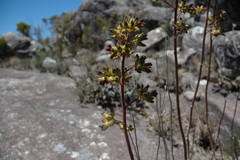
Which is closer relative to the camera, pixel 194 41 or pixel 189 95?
pixel 189 95

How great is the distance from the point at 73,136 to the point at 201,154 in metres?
1.53

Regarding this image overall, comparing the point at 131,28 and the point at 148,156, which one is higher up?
the point at 131,28

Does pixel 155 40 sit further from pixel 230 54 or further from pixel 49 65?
pixel 49 65

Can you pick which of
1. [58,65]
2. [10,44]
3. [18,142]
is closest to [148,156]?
[18,142]

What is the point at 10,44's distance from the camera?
40.4 feet

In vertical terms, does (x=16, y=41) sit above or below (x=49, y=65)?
above

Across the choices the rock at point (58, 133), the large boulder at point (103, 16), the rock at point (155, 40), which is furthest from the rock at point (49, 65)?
the large boulder at point (103, 16)

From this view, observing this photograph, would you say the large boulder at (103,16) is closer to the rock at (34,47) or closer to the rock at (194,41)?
the rock at (34,47)

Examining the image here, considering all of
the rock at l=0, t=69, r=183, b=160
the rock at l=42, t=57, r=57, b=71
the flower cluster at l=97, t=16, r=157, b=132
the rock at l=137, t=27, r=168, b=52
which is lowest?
the rock at l=0, t=69, r=183, b=160

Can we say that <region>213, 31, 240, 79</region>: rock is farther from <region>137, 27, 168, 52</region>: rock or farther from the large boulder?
the large boulder

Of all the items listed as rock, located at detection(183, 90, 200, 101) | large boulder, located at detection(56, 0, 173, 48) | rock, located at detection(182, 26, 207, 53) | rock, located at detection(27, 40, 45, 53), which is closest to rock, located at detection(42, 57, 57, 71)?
rock, located at detection(183, 90, 200, 101)

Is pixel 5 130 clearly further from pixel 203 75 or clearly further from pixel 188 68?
pixel 188 68

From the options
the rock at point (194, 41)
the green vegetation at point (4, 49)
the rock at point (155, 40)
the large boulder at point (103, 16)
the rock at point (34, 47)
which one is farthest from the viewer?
the rock at point (34, 47)

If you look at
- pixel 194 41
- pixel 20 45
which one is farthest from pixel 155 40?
pixel 20 45
